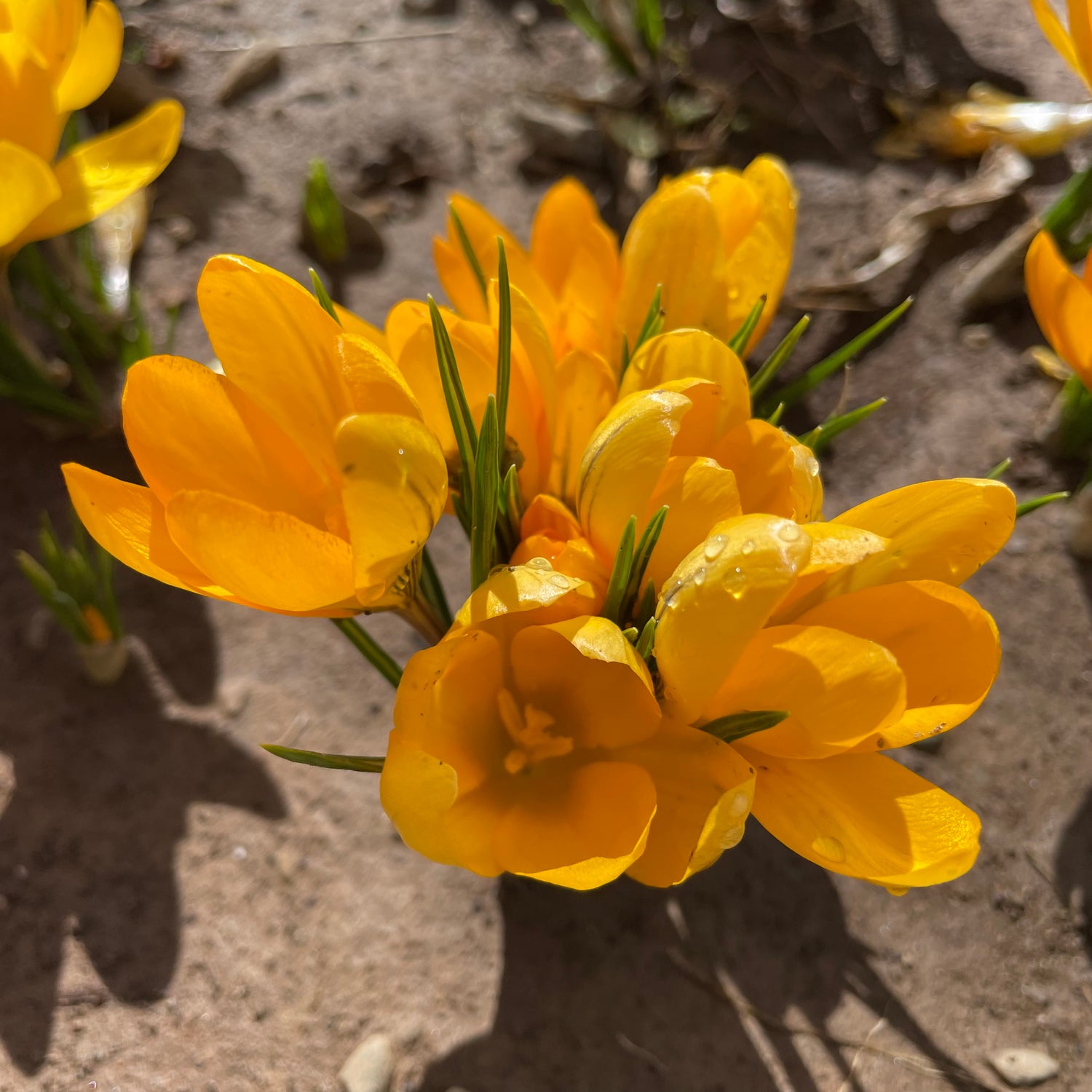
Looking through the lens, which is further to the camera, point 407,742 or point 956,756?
point 956,756

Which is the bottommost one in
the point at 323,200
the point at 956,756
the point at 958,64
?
the point at 956,756

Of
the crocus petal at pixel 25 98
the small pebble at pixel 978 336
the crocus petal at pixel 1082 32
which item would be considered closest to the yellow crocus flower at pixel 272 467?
the crocus petal at pixel 25 98

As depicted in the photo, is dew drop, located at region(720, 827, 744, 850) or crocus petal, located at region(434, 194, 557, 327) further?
crocus petal, located at region(434, 194, 557, 327)

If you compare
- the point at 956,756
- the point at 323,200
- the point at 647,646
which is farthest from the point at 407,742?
the point at 323,200

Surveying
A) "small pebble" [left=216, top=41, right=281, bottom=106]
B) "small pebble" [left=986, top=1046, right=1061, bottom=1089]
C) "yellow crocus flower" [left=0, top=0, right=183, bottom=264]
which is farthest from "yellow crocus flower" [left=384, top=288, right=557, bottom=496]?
"small pebble" [left=216, top=41, right=281, bottom=106]

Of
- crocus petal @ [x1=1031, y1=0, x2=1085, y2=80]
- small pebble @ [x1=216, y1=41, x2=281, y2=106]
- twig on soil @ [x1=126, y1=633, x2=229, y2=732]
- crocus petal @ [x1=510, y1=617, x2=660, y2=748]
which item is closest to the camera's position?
crocus petal @ [x1=510, y1=617, x2=660, y2=748]

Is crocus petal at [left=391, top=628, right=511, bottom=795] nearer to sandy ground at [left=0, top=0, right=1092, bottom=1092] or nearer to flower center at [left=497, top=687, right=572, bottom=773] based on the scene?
flower center at [left=497, top=687, right=572, bottom=773]

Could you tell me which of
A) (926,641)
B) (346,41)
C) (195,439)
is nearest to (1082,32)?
(926,641)

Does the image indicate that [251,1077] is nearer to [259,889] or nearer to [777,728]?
[259,889]
